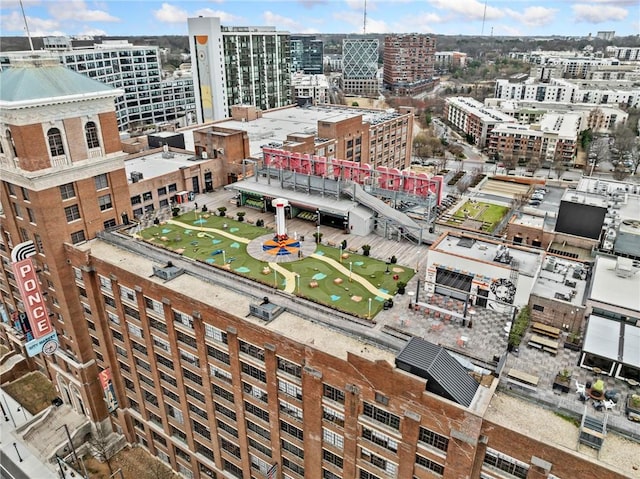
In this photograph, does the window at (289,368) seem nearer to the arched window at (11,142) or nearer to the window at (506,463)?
the window at (506,463)

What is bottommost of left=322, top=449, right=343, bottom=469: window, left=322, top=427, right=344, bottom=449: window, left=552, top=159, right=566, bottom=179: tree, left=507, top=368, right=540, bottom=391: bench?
left=552, top=159, right=566, bottom=179: tree

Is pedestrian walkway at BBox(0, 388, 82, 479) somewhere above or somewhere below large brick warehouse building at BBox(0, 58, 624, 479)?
below

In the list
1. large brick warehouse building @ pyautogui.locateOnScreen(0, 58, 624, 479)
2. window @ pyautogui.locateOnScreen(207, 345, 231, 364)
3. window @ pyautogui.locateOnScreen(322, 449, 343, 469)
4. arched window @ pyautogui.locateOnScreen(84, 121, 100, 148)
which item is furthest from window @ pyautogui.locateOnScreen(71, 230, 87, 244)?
window @ pyautogui.locateOnScreen(322, 449, 343, 469)

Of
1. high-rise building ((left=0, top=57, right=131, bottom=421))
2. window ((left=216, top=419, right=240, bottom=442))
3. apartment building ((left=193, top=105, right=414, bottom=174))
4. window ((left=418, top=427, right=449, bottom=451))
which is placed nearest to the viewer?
window ((left=418, top=427, right=449, bottom=451))

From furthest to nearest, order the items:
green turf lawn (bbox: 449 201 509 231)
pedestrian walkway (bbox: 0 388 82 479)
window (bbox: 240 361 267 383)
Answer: green turf lawn (bbox: 449 201 509 231) < pedestrian walkway (bbox: 0 388 82 479) < window (bbox: 240 361 267 383)

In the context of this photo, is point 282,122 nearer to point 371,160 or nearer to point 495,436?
point 371,160

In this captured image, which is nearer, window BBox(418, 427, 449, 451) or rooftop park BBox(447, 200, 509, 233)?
window BBox(418, 427, 449, 451)

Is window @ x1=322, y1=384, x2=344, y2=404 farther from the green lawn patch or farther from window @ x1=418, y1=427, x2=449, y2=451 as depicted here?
the green lawn patch
